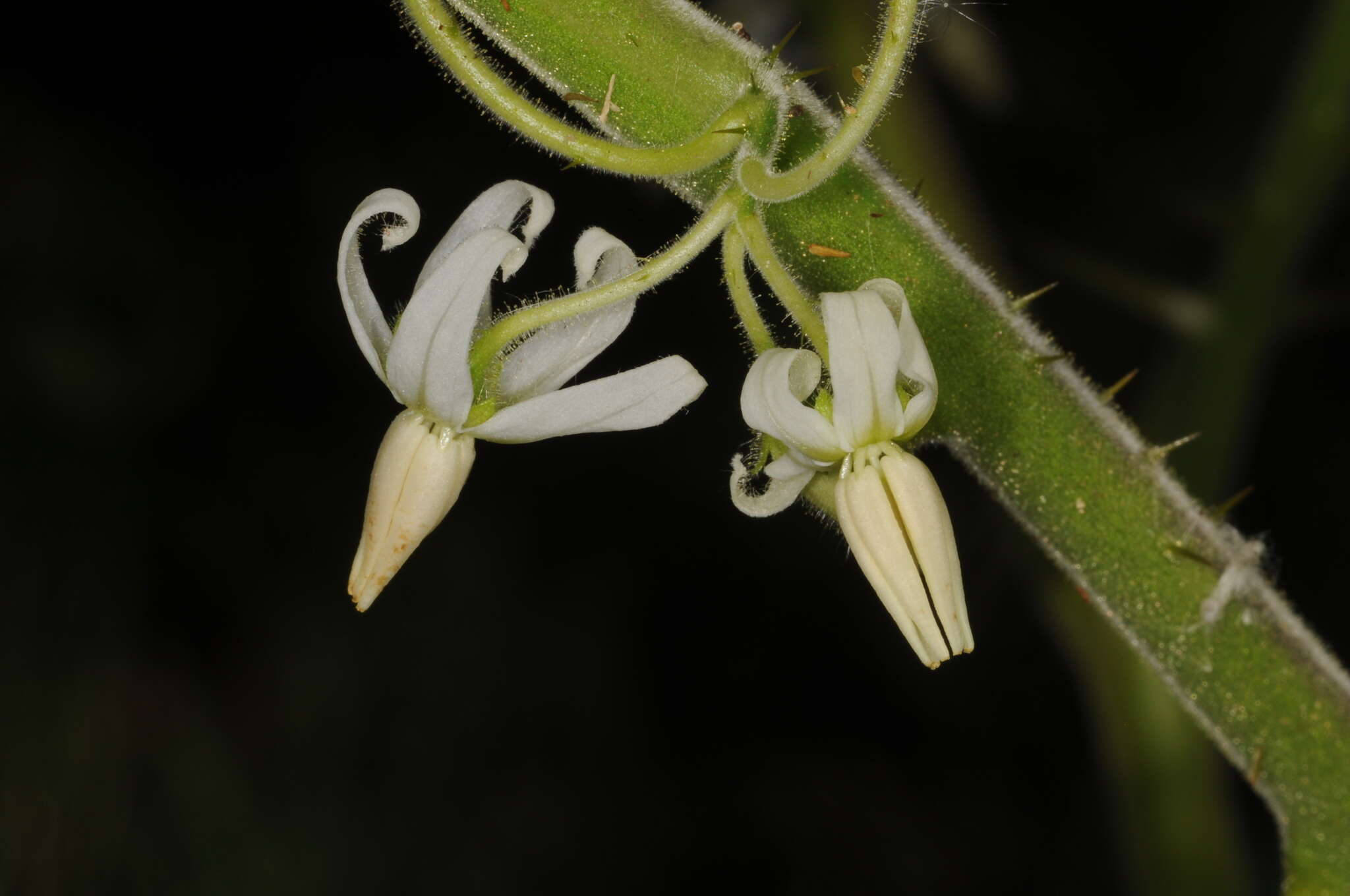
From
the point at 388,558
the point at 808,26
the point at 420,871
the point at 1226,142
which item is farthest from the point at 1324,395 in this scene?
the point at 388,558

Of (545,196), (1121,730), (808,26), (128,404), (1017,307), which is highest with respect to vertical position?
(545,196)

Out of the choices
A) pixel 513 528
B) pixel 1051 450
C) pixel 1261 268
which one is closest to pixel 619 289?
pixel 1051 450

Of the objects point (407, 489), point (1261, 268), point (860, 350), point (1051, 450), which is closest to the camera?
point (860, 350)

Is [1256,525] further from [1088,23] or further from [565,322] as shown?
[565,322]

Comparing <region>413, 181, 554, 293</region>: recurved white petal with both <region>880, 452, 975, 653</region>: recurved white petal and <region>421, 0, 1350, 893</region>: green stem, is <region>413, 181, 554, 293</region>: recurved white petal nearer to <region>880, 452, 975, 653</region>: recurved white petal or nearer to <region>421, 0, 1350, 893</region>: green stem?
<region>421, 0, 1350, 893</region>: green stem

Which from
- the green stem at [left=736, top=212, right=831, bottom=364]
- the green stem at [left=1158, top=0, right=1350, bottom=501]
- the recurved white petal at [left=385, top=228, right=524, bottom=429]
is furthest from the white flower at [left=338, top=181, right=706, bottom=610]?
the green stem at [left=1158, top=0, right=1350, bottom=501]

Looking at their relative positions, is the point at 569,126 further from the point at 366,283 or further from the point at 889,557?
the point at 889,557

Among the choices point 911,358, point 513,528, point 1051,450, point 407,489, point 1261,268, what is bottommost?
point 513,528
